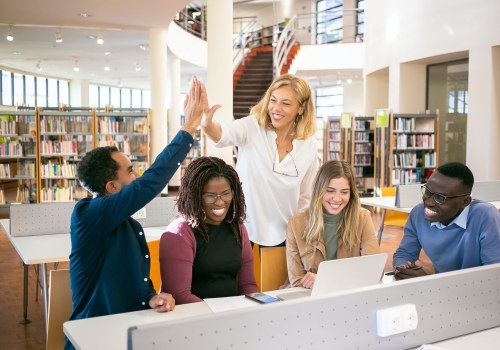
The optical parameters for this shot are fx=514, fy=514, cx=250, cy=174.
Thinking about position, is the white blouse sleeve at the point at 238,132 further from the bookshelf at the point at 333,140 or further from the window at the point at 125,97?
the window at the point at 125,97

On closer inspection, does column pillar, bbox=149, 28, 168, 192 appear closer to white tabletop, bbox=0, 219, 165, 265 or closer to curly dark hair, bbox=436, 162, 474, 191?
white tabletop, bbox=0, 219, 165, 265

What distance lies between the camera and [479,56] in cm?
890

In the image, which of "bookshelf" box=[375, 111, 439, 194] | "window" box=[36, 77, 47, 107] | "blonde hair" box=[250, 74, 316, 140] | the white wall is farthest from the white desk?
"window" box=[36, 77, 47, 107]

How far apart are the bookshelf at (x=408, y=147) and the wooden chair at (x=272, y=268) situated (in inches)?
326

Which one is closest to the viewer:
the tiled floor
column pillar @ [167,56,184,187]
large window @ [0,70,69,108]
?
the tiled floor

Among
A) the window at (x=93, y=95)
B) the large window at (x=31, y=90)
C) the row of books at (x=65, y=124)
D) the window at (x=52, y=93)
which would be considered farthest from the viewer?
the window at (x=93, y=95)

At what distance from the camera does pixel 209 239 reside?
7.32ft

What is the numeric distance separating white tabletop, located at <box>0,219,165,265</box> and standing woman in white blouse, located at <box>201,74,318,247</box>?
93 centimetres

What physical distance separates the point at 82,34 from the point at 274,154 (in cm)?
959

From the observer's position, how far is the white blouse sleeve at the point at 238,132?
102 inches

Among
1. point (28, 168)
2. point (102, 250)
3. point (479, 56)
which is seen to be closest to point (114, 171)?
point (102, 250)

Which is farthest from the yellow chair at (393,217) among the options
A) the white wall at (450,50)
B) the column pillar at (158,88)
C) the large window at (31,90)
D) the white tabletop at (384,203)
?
the large window at (31,90)

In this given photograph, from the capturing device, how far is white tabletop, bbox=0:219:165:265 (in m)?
2.85

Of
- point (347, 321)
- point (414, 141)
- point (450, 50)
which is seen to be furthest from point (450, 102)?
point (347, 321)
